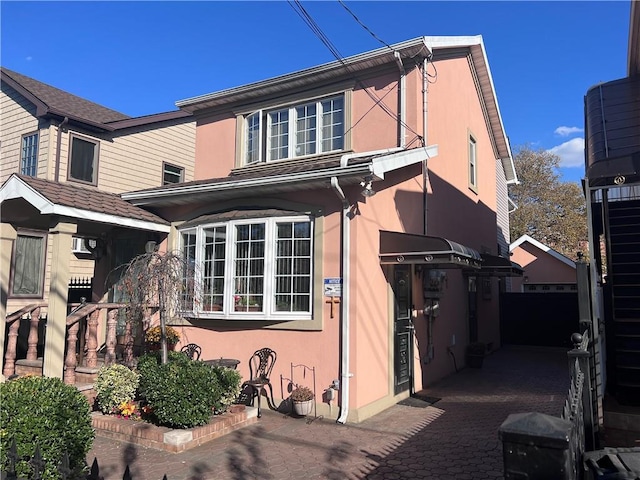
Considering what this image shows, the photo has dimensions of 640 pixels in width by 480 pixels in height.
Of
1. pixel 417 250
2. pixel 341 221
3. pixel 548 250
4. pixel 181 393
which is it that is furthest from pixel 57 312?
pixel 548 250

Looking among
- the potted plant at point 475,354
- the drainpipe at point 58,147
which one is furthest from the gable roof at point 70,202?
the potted plant at point 475,354

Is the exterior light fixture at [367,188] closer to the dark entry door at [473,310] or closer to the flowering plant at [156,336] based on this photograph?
the flowering plant at [156,336]

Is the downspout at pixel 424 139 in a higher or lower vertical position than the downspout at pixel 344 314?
higher

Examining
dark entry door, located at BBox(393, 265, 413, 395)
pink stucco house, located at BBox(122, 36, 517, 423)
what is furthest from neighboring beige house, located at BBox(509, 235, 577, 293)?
dark entry door, located at BBox(393, 265, 413, 395)

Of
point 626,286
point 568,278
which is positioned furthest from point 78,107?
point 568,278

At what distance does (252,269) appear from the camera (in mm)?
8164

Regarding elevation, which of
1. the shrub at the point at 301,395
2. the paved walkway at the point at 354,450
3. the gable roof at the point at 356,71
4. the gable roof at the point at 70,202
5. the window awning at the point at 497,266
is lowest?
the paved walkway at the point at 354,450

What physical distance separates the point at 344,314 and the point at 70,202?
454 centimetres

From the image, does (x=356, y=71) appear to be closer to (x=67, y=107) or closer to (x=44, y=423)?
(x=44, y=423)

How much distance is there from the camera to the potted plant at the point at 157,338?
Answer: 28.0 feet

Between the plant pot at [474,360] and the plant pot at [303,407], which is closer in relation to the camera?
the plant pot at [303,407]

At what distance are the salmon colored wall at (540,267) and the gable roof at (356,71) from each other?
11716mm

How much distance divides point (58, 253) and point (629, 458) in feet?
24.1

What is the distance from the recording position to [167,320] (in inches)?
344
